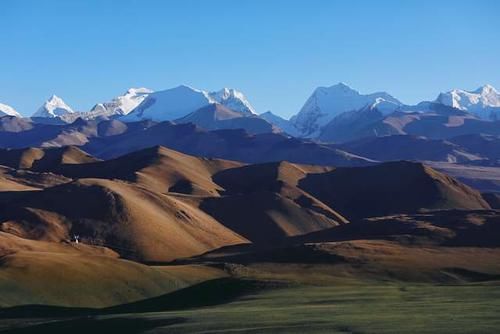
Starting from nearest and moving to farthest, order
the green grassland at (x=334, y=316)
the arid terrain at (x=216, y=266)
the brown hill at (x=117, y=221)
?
the green grassland at (x=334, y=316)
the arid terrain at (x=216, y=266)
the brown hill at (x=117, y=221)

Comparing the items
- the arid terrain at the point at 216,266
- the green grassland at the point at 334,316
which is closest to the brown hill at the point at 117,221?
the arid terrain at the point at 216,266

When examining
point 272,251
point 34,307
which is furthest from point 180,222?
point 34,307

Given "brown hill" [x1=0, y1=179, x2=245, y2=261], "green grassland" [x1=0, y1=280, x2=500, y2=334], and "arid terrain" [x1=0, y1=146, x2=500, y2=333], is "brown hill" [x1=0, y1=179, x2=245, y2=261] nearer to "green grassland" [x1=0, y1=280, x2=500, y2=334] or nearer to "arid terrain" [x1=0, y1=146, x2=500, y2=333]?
"arid terrain" [x1=0, y1=146, x2=500, y2=333]

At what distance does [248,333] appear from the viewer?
4828 cm

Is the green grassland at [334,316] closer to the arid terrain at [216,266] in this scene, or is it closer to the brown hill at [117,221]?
the arid terrain at [216,266]

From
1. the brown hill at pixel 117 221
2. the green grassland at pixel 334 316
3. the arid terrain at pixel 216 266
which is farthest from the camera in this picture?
the brown hill at pixel 117 221

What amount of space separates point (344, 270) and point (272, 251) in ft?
61.1

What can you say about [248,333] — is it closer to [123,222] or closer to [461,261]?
[461,261]

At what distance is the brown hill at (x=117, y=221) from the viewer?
152 m

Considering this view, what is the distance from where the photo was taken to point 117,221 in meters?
162

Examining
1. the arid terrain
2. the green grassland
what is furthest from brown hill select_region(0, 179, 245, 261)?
the green grassland

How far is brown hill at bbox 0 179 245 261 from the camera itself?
152500 millimetres

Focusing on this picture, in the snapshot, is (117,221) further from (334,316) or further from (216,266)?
(334,316)

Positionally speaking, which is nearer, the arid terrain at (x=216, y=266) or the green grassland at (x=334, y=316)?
the green grassland at (x=334, y=316)
